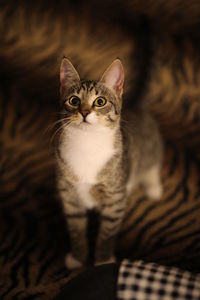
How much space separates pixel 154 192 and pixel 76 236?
39cm

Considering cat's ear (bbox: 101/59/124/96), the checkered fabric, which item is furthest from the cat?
the checkered fabric

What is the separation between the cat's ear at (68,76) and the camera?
33.7 inches

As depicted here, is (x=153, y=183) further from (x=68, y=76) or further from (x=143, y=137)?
(x=68, y=76)

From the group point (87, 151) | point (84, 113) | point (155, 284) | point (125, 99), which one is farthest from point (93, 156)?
point (125, 99)

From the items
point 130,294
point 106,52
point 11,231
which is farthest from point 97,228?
point 106,52

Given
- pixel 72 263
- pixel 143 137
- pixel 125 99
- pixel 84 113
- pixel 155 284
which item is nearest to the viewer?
pixel 155 284

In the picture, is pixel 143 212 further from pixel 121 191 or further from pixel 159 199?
pixel 121 191

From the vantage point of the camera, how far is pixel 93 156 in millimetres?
908

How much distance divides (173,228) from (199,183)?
253 mm

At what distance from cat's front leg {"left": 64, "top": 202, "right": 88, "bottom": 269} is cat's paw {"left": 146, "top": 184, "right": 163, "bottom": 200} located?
330mm

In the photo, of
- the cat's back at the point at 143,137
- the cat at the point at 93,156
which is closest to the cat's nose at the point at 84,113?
the cat at the point at 93,156

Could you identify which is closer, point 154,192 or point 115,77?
point 115,77

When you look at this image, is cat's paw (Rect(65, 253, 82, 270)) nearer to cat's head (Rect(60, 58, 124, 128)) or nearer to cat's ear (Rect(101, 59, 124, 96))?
cat's head (Rect(60, 58, 124, 128))

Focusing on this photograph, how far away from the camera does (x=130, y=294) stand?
0.70 meters
